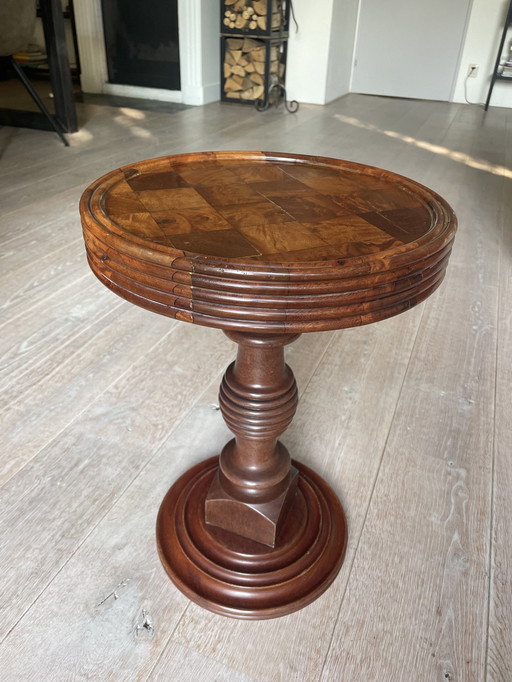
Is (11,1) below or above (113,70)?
above

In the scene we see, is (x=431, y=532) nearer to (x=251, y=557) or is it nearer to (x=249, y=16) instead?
(x=251, y=557)

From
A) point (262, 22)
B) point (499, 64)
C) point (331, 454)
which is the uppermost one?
point (262, 22)

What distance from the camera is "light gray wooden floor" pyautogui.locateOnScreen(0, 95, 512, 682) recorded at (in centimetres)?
77

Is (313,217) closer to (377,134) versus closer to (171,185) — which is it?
(171,185)

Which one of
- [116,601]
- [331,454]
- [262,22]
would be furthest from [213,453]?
[262,22]

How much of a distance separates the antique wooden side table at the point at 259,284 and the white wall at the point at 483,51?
5.05m

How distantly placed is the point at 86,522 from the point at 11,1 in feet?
10.1

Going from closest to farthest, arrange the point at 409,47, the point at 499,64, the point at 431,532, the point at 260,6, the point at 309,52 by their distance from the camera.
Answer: the point at 431,532 → the point at 260,6 → the point at 309,52 → the point at 499,64 → the point at 409,47

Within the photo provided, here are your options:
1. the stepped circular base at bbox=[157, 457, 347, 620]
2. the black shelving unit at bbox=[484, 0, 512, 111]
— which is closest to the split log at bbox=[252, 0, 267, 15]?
the black shelving unit at bbox=[484, 0, 512, 111]

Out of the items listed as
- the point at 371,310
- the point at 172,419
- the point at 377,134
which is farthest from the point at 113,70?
the point at 371,310

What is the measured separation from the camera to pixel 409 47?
17.2 ft

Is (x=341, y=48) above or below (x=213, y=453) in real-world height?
above

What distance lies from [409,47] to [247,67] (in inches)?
72.5

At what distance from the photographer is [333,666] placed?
2.48ft
